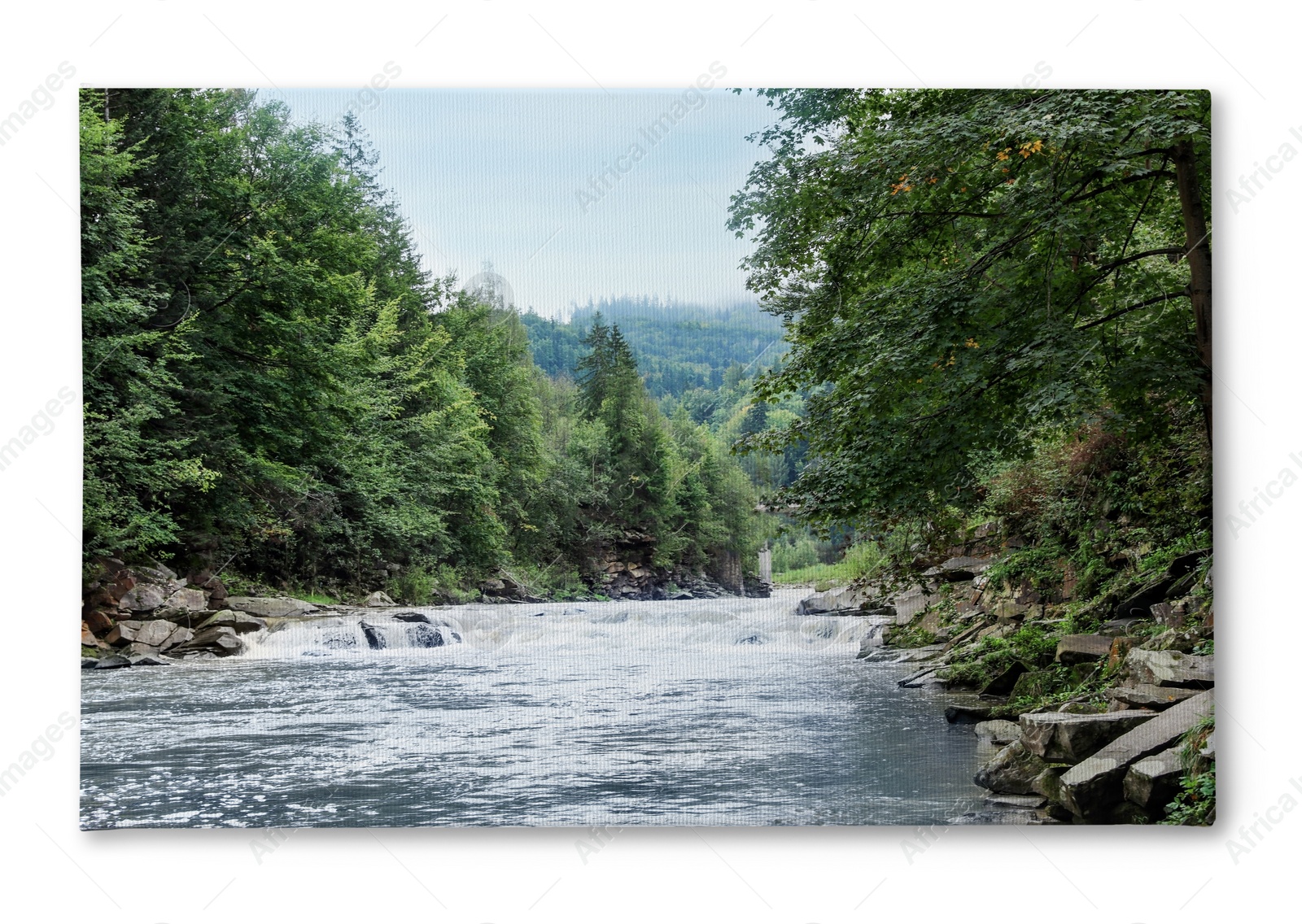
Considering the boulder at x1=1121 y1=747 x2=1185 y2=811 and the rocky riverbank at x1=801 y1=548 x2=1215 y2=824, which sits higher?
the rocky riverbank at x1=801 y1=548 x2=1215 y2=824

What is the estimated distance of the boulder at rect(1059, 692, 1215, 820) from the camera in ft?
13.5

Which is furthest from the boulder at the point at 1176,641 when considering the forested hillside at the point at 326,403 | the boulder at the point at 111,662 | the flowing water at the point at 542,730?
the boulder at the point at 111,662

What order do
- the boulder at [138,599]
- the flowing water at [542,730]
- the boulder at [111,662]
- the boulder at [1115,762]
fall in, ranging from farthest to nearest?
the boulder at [138,599] < the boulder at [111,662] < the flowing water at [542,730] < the boulder at [1115,762]

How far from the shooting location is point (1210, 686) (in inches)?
169

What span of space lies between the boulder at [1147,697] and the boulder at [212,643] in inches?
156

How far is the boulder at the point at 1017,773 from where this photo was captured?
13.9 feet

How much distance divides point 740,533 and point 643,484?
0.52m

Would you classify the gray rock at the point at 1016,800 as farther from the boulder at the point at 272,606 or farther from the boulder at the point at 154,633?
the boulder at the point at 154,633

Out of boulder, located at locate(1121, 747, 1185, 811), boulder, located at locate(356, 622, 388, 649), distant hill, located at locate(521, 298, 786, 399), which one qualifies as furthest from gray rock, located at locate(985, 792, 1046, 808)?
boulder, located at locate(356, 622, 388, 649)

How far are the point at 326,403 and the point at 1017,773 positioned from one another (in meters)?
3.65

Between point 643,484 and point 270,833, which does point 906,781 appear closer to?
point 643,484

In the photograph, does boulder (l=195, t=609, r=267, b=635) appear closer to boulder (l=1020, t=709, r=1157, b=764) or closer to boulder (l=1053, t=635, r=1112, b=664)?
boulder (l=1020, t=709, r=1157, b=764)

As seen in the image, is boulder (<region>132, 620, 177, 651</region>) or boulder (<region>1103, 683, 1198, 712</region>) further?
boulder (<region>132, 620, 177, 651</region>)
